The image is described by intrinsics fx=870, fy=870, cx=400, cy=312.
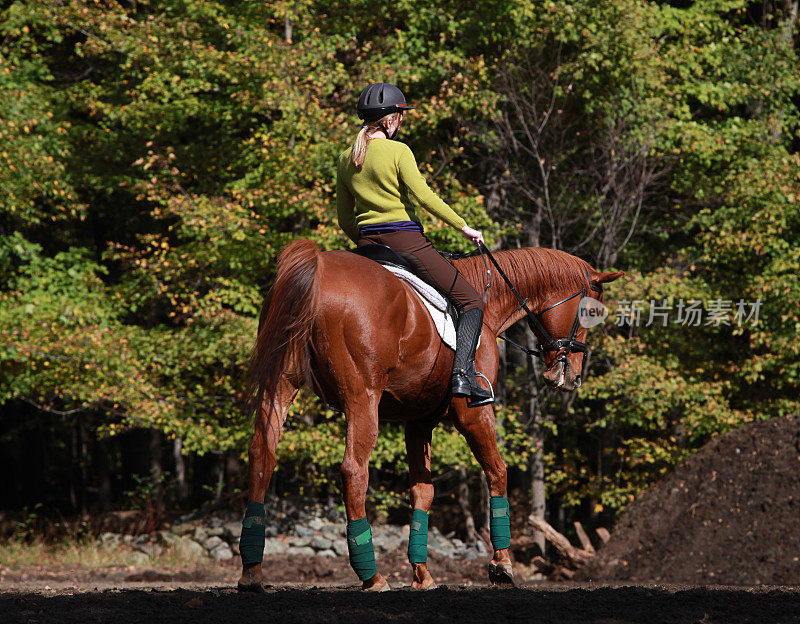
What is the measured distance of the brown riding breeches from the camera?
20.8 ft

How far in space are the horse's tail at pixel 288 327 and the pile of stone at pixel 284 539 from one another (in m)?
10.6

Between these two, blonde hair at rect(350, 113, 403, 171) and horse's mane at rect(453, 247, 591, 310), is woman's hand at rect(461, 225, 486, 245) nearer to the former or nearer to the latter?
horse's mane at rect(453, 247, 591, 310)

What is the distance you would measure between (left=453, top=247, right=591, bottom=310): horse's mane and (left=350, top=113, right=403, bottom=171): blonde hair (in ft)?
3.99

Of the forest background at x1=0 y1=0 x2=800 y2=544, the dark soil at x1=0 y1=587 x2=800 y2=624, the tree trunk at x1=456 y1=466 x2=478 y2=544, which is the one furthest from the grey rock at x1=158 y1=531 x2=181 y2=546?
the dark soil at x1=0 y1=587 x2=800 y2=624

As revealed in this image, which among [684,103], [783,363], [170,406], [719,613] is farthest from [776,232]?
[719,613]

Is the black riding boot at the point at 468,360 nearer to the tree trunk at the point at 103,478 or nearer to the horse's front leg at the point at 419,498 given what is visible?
the horse's front leg at the point at 419,498

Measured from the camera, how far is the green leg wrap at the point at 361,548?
18.3 feet

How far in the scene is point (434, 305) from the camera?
20.5 ft

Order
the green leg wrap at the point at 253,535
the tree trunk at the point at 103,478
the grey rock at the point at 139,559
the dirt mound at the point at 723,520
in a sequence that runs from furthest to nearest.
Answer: the tree trunk at the point at 103,478
the grey rock at the point at 139,559
the dirt mound at the point at 723,520
the green leg wrap at the point at 253,535

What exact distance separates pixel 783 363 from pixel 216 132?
12.0 meters

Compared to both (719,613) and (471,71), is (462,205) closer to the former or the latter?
(471,71)

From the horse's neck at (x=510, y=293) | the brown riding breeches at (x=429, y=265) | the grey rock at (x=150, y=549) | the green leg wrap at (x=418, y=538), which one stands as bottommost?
the grey rock at (x=150, y=549)

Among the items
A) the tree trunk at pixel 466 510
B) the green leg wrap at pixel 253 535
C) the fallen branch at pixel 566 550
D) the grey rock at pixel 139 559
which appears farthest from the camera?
the tree trunk at pixel 466 510

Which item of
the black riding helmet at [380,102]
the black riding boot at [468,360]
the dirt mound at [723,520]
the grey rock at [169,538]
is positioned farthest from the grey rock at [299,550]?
the black riding helmet at [380,102]
